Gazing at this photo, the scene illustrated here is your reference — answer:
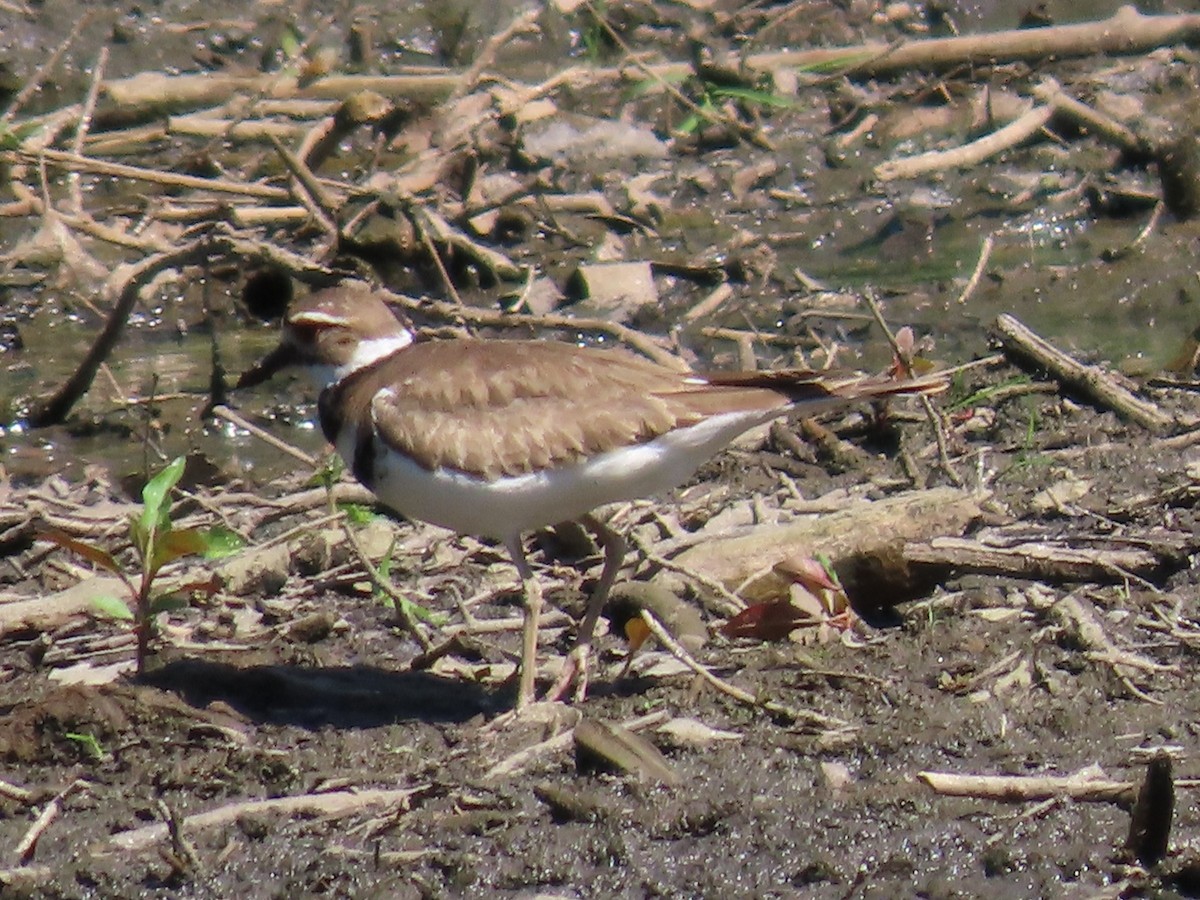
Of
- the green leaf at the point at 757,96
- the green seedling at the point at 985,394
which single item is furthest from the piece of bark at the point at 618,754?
the green leaf at the point at 757,96

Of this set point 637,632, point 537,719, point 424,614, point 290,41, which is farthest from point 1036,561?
point 290,41

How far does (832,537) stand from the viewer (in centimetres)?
596

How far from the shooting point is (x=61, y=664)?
5723 mm

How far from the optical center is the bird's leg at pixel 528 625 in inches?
208

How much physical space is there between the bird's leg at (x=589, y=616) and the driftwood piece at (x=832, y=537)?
0.36m

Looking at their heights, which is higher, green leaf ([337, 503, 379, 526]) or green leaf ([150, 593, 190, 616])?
green leaf ([150, 593, 190, 616])

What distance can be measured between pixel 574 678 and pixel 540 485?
0.58 metres

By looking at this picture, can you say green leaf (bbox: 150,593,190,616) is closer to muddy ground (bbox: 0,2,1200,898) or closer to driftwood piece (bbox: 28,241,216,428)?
muddy ground (bbox: 0,2,1200,898)

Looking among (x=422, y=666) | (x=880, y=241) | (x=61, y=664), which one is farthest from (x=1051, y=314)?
(x=61, y=664)

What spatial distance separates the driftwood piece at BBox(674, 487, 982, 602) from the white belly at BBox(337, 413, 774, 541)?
2.02 ft

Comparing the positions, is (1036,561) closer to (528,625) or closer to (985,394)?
(528,625)

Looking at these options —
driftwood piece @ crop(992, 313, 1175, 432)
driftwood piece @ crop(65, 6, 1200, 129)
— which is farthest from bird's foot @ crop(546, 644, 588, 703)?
driftwood piece @ crop(65, 6, 1200, 129)

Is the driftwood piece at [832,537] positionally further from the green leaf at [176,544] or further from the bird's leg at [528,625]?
the green leaf at [176,544]

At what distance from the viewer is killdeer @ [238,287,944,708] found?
17.4 feet
